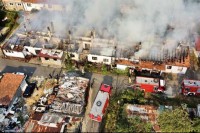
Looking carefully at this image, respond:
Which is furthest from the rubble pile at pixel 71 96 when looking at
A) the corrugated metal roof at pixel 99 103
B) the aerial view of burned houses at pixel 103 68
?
the corrugated metal roof at pixel 99 103

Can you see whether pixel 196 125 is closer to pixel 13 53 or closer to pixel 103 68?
pixel 103 68

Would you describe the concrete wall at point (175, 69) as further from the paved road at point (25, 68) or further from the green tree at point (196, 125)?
the paved road at point (25, 68)

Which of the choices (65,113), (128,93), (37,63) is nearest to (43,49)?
(37,63)

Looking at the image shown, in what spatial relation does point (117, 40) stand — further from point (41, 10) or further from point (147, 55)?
point (41, 10)

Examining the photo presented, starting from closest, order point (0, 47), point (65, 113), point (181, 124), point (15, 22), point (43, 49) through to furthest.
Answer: point (181, 124)
point (65, 113)
point (43, 49)
point (0, 47)
point (15, 22)

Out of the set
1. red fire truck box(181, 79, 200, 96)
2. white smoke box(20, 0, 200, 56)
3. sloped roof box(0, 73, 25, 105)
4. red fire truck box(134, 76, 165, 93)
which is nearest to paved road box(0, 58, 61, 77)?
sloped roof box(0, 73, 25, 105)
